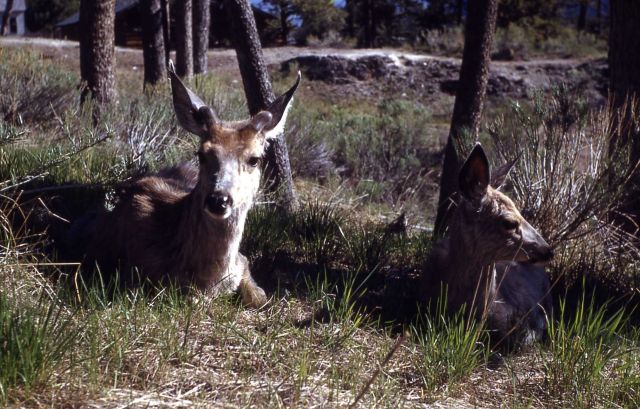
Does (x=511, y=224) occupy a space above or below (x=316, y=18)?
below

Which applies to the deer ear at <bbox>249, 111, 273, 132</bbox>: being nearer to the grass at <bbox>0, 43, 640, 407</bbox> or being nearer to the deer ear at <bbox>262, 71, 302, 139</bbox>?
the deer ear at <bbox>262, 71, 302, 139</bbox>

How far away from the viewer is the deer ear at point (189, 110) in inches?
253

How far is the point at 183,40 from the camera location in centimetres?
2016

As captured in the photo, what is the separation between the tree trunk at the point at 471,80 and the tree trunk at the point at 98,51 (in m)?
4.57

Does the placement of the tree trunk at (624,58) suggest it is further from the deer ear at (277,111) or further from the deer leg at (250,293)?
the deer leg at (250,293)

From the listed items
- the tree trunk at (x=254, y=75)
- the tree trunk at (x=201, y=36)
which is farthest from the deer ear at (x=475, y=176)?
the tree trunk at (x=201, y=36)

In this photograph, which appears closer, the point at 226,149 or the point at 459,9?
the point at 226,149

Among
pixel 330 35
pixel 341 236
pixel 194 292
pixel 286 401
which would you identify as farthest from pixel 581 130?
pixel 330 35

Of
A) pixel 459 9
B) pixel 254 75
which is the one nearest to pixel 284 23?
pixel 459 9

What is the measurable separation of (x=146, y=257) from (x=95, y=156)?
9.19ft

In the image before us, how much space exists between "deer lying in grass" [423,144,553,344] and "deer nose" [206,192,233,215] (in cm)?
167

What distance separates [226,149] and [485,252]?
2008 millimetres

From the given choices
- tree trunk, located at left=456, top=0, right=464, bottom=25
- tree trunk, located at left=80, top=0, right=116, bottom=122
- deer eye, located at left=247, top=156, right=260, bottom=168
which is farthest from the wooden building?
deer eye, located at left=247, top=156, right=260, bottom=168

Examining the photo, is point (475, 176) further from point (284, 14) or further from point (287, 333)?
point (284, 14)
